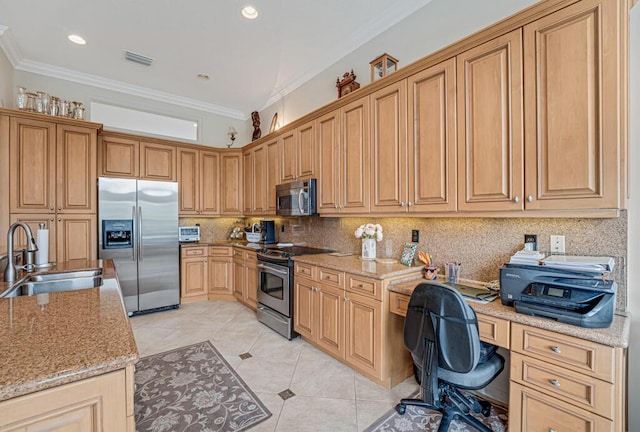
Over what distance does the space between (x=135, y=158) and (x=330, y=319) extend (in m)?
3.66

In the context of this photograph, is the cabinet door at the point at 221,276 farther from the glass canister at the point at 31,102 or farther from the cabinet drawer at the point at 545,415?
the cabinet drawer at the point at 545,415

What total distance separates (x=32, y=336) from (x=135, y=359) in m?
0.50

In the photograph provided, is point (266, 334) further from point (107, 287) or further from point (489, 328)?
point (489, 328)

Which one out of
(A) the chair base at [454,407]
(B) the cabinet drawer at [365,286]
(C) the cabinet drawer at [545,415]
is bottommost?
(A) the chair base at [454,407]

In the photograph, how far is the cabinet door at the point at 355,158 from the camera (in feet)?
9.21

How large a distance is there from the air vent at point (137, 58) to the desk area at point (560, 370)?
14.8 ft

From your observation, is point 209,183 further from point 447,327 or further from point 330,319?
point 447,327

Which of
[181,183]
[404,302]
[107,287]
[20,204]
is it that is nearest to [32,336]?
[107,287]

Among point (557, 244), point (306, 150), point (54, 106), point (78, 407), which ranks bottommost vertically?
point (78, 407)

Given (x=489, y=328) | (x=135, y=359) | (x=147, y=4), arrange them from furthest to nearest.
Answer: (x=147, y=4) < (x=489, y=328) < (x=135, y=359)

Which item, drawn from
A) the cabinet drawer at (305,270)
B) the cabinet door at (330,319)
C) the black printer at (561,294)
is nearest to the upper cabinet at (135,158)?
the cabinet drawer at (305,270)

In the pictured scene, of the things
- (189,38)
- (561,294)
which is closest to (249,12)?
(189,38)

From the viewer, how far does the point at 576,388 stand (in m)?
1.38

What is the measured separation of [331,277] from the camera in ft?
8.96
